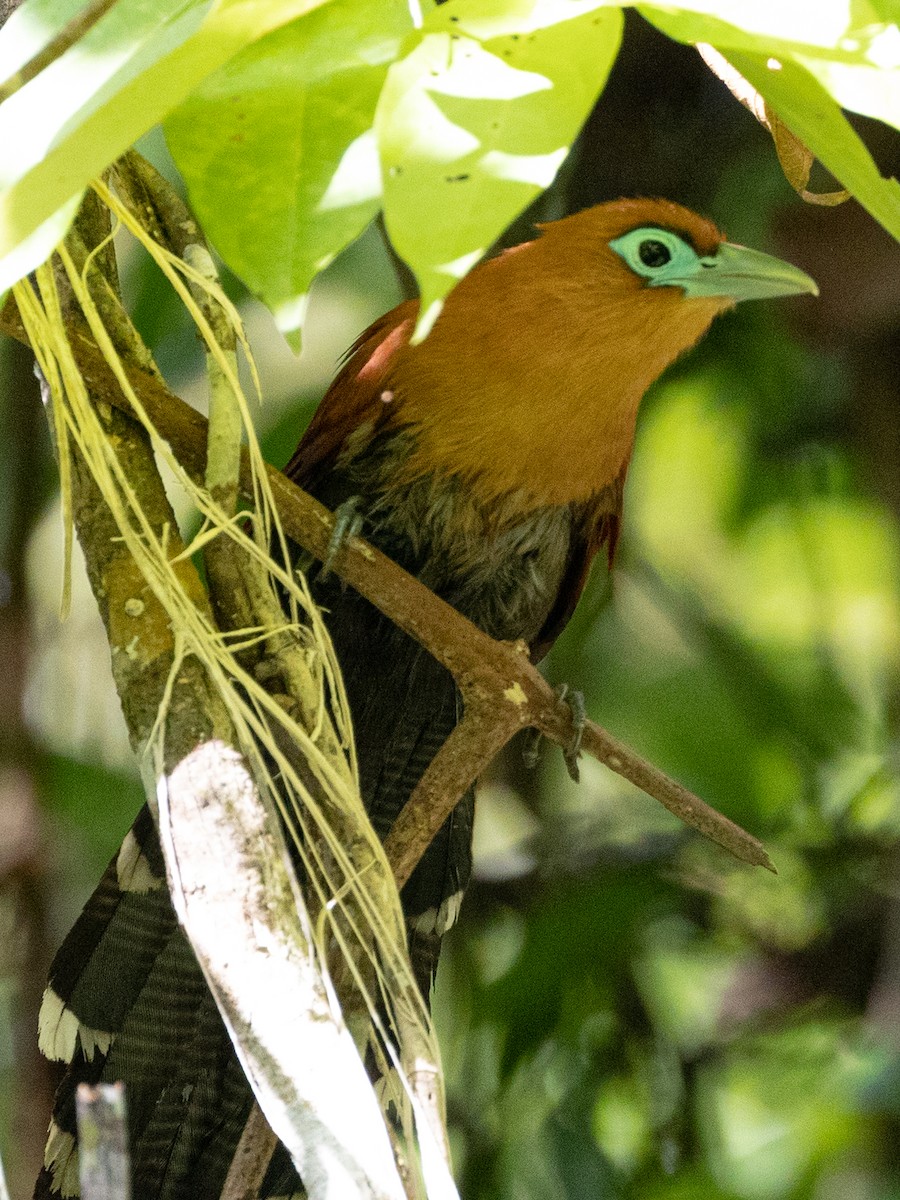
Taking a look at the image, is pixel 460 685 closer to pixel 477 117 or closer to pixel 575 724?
pixel 575 724

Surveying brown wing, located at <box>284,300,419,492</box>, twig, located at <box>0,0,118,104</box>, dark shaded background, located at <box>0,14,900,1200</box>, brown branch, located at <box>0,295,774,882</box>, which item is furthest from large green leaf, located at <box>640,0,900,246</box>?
dark shaded background, located at <box>0,14,900,1200</box>

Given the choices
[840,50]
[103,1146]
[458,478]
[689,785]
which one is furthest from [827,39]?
[689,785]

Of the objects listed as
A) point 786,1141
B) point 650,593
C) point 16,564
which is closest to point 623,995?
point 786,1141

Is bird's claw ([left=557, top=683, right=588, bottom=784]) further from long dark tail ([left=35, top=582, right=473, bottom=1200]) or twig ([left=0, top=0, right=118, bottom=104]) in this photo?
twig ([left=0, top=0, right=118, bottom=104])

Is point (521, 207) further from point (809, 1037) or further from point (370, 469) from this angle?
point (809, 1037)

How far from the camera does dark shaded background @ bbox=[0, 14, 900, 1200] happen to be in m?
2.18

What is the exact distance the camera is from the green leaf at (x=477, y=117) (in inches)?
24.0

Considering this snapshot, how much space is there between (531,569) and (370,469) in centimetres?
26

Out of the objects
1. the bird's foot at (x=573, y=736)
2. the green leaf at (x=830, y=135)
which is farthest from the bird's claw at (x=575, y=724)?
the green leaf at (x=830, y=135)

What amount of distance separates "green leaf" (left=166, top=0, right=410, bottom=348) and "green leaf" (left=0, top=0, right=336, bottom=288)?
0.03m

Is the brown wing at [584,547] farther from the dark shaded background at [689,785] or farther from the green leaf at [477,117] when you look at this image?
the green leaf at [477,117]

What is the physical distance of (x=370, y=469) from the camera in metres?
1.75

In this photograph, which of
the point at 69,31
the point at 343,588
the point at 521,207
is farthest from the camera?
the point at 343,588

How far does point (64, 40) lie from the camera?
0.75m
